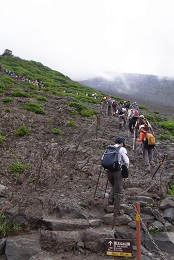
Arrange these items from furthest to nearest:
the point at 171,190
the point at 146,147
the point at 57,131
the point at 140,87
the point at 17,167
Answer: the point at 140,87, the point at 57,131, the point at 146,147, the point at 17,167, the point at 171,190

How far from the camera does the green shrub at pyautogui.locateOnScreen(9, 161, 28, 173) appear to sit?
31.1 feet

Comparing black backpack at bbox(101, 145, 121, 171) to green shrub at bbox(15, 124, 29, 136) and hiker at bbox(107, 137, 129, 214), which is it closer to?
hiker at bbox(107, 137, 129, 214)

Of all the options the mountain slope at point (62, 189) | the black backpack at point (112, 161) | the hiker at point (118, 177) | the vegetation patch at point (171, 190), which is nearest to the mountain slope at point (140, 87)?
the mountain slope at point (62, 189)

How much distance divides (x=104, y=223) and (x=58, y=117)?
11932mm

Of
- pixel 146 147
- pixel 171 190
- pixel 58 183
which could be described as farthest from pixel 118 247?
pixel 146 147

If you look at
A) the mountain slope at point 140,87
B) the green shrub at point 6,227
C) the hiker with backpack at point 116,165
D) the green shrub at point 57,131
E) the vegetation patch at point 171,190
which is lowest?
the green shrub at point 6,227

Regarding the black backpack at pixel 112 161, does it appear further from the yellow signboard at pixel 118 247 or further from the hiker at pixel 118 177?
the yellow signboard at pixel 118 247

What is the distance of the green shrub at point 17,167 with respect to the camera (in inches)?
373

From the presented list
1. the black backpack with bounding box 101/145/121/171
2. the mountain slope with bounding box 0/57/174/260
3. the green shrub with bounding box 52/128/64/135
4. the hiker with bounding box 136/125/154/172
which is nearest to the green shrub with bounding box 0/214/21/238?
the mountain slope with bounding box 0/57/174/260

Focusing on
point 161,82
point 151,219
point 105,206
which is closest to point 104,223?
point 105,206

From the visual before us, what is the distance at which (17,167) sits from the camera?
9609mm

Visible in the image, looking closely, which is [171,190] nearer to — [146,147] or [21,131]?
[146,147]

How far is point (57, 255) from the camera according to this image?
6.26 m

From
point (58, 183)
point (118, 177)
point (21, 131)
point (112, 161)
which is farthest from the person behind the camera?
point (21, 131)
